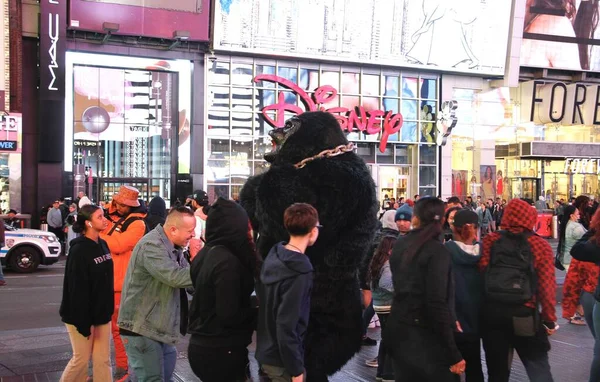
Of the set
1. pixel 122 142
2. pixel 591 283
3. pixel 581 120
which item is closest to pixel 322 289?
pixel 591 283

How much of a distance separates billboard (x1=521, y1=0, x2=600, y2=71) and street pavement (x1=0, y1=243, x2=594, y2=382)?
27.6 meters

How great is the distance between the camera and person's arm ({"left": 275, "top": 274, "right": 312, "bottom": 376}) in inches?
156

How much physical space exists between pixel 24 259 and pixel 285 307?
48.7 feet

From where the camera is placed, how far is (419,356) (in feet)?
15.5

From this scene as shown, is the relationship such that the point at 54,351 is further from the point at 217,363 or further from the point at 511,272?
the point at 511,272

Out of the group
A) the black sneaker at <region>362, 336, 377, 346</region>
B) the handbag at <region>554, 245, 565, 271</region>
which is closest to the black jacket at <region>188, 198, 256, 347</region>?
the black sneaker at <region>362, 336, 377, 346</region>

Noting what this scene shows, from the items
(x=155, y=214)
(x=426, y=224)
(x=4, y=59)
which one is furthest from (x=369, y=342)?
(x=4, y=59)

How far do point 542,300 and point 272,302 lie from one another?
7.72 ft

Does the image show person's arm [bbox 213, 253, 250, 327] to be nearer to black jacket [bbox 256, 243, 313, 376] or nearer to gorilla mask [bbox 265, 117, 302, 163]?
black jacket [bbox 256, 243, 313, 376]

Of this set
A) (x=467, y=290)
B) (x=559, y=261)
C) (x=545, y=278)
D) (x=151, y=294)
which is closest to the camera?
(x=151, y=294)

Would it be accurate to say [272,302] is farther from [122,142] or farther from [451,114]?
[451,114]

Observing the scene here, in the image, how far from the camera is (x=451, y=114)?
1347 inches

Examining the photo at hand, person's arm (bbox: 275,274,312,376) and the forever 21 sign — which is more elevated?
the forever 21 sign

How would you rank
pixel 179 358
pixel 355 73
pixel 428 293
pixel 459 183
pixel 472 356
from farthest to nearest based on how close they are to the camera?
pixel 459 183 < pixel 355 73 < pixel 179 358 < pixel 472 356 < pixel 428 293
